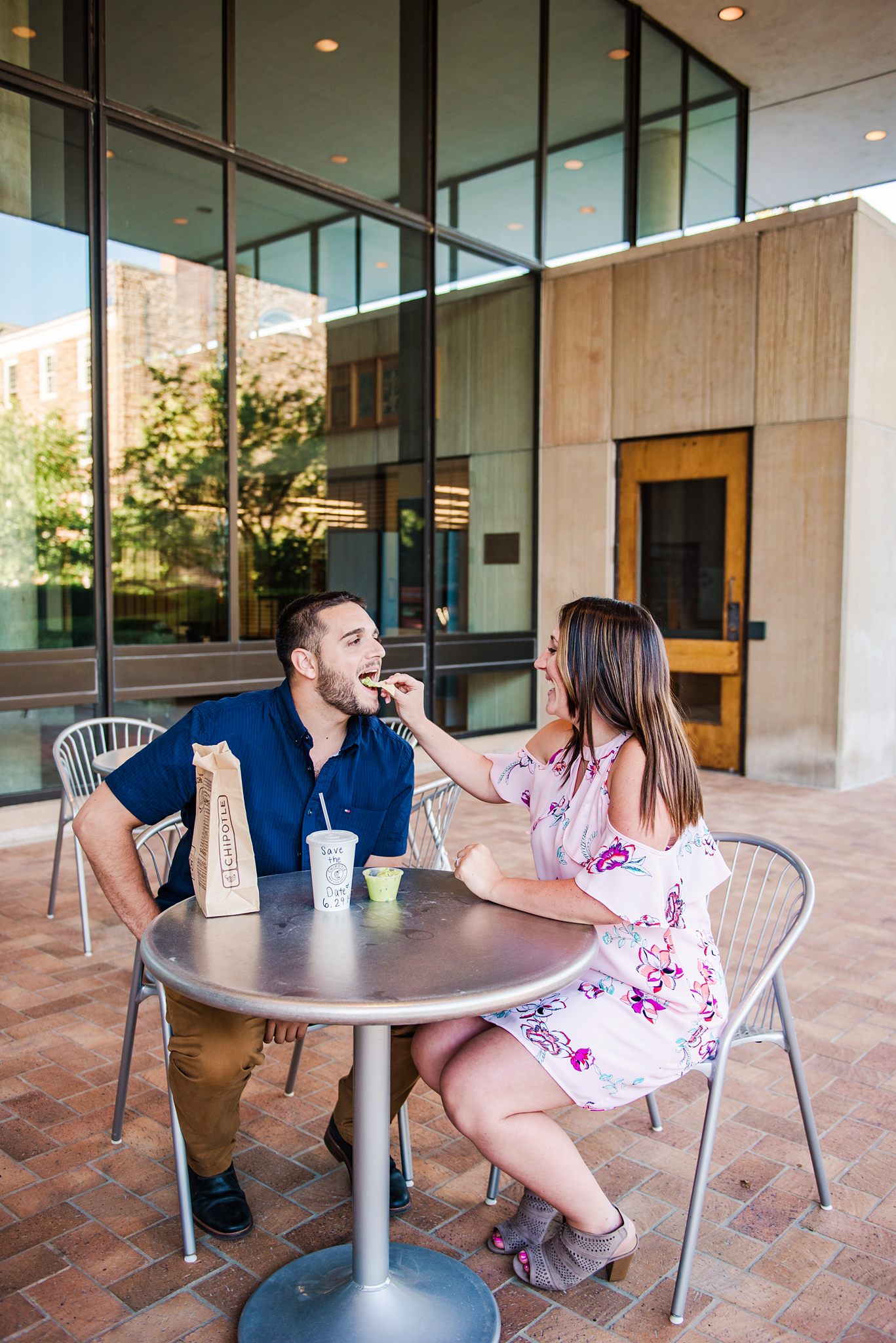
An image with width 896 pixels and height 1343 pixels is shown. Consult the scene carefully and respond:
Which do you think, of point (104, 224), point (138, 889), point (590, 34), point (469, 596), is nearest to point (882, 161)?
point (590, 34)

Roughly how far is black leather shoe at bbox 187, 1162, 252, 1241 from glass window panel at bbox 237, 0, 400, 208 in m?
5.94

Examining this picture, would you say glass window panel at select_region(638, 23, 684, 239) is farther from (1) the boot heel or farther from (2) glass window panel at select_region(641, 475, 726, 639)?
(1) the boot heel

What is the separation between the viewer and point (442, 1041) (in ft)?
6.39

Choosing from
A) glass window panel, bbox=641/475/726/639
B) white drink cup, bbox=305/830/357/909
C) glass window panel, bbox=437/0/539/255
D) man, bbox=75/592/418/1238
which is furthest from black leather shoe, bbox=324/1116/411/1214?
glass window panel, bbox=437/0/539/255

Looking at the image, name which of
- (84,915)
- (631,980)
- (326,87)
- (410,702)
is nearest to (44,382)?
(326,87)

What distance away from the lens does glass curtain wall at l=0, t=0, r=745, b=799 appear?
5.39 metres

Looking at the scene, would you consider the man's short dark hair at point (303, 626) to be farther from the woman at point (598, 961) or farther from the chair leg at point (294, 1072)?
the chair leg at point (294, 1072)

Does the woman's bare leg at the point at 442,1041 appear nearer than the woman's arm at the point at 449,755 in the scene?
Yes

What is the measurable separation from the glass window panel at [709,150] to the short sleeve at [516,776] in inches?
306

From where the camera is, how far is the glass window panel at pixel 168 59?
5.42m

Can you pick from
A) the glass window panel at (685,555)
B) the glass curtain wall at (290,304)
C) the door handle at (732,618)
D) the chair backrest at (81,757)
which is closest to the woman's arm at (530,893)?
the chair backrest at (81,757)

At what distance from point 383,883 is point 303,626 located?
1.99 ft

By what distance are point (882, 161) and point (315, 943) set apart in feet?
38.7

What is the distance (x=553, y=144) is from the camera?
322 inches
